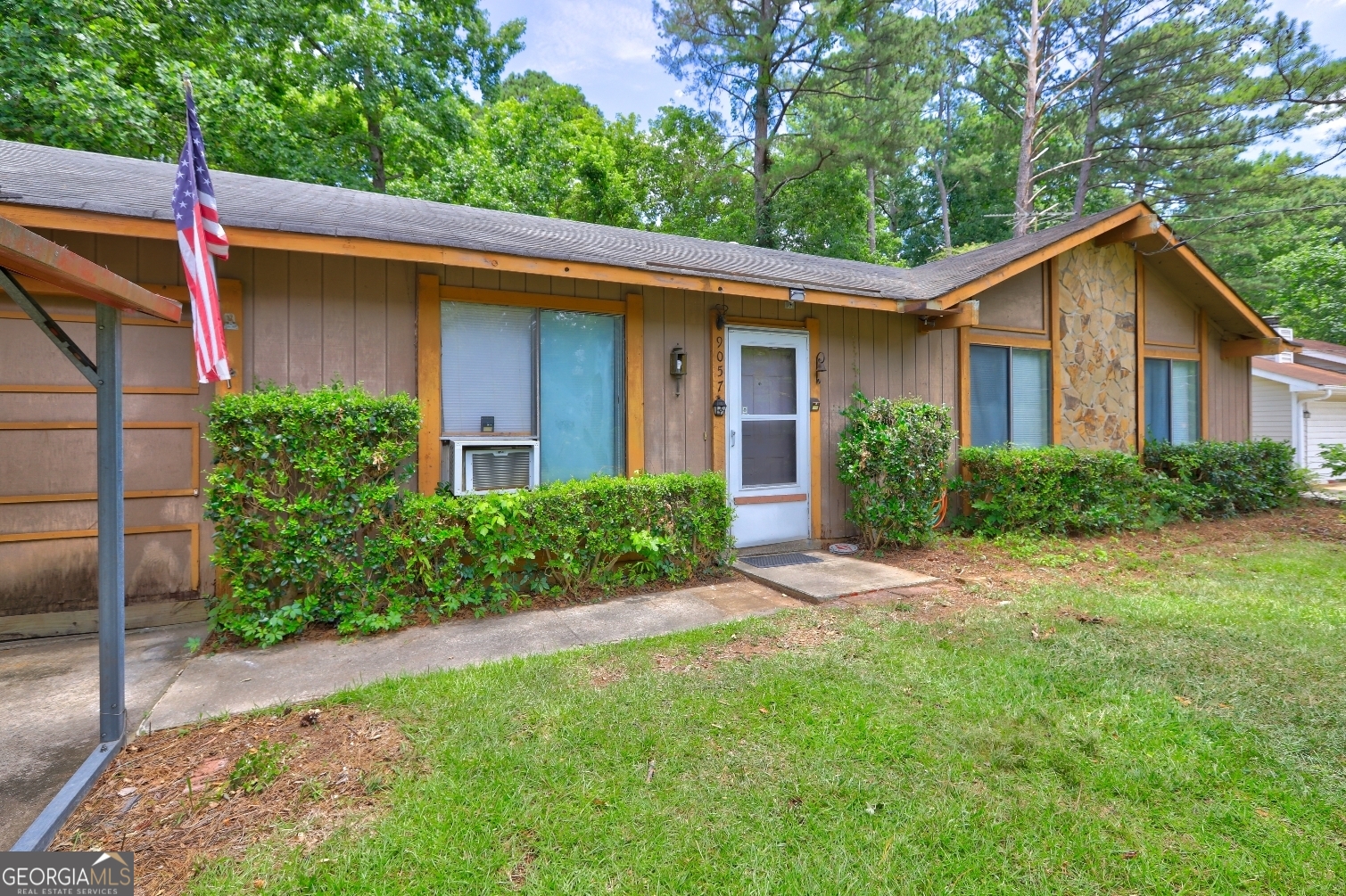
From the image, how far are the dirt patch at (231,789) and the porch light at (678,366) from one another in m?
3.50

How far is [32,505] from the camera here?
376 centimetres

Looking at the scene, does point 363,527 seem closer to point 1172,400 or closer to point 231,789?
point 231,789

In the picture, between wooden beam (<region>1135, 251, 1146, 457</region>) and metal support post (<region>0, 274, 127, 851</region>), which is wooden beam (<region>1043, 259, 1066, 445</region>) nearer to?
wooden beam (<region>1135, 251, 1146, 457</region>)

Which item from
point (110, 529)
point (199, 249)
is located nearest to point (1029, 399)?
point (199, 249)

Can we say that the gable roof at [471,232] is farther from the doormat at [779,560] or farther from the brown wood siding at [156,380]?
the doormat at [779,560]

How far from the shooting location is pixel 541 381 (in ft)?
15.9

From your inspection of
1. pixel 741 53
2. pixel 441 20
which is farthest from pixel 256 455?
pixel 441 20

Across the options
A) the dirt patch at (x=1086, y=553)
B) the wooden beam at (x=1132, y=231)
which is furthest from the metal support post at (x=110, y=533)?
the wooden beam at (x=1132, y=231)

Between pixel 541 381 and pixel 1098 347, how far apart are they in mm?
6993

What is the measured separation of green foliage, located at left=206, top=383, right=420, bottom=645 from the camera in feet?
11.5

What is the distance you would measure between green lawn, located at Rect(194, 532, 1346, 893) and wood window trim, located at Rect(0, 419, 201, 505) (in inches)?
91.5

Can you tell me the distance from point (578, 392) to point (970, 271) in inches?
180

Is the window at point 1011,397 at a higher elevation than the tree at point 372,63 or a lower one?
lower

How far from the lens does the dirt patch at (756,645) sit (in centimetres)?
322
